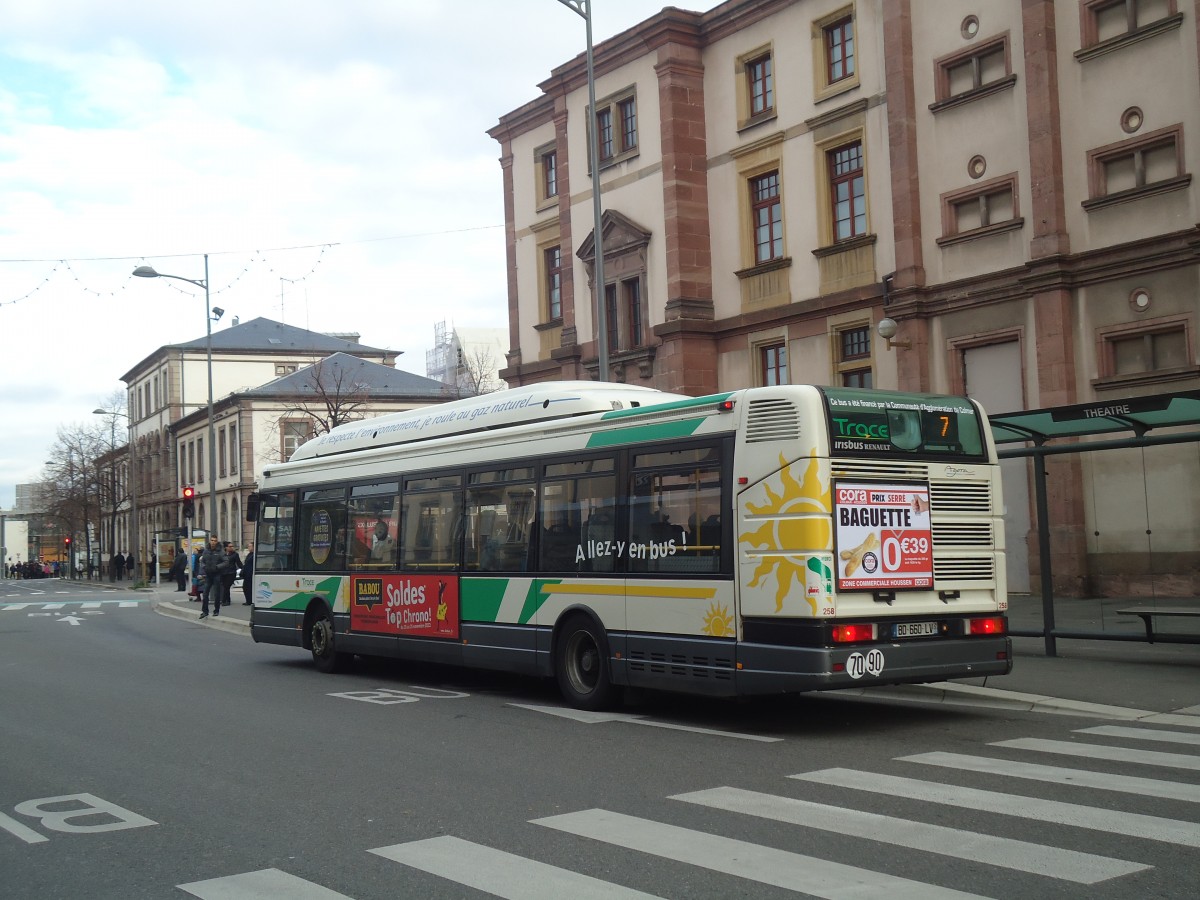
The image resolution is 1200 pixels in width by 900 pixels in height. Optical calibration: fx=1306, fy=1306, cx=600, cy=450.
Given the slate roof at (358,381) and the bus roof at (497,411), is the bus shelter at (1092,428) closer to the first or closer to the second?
the bus roof at (497,411)

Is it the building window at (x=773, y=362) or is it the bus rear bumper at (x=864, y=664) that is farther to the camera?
the building window at (x=773, y=362)

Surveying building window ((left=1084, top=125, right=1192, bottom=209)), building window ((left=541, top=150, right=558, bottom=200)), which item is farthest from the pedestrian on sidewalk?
building window ((left=1084, top=125, right=1192, bottom=209))

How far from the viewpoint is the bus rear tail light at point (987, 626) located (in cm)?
1101

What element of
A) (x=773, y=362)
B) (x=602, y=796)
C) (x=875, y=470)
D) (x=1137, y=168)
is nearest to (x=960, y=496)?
(x=875, y=470)

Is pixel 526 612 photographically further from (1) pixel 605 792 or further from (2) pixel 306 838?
(2) pixel 306 838

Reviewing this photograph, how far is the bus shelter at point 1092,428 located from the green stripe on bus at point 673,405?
4149mm

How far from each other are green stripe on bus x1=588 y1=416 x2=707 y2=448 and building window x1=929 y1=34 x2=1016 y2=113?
48.6ft

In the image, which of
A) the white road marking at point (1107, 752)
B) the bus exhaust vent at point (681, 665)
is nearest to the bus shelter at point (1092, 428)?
the white road marking at point (1107, 752)

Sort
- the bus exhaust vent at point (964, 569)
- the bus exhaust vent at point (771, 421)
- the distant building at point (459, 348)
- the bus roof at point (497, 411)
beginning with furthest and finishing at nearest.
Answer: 1. the distant building at point (459, 348)
2. the bus roof at point (497, 411)
3. the bus exhaust vent at point (964, 569)
4. the bus exhaust vent at point (771, 421)

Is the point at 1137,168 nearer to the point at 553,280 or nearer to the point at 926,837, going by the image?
A: the point at 553,280

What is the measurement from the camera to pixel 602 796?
795 cm

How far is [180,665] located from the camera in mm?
18359

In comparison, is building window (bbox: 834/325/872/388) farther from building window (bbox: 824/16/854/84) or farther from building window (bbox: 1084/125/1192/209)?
building window (bbox: 1084/125/1192/209)

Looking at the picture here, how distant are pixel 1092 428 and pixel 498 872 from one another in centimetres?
1036
